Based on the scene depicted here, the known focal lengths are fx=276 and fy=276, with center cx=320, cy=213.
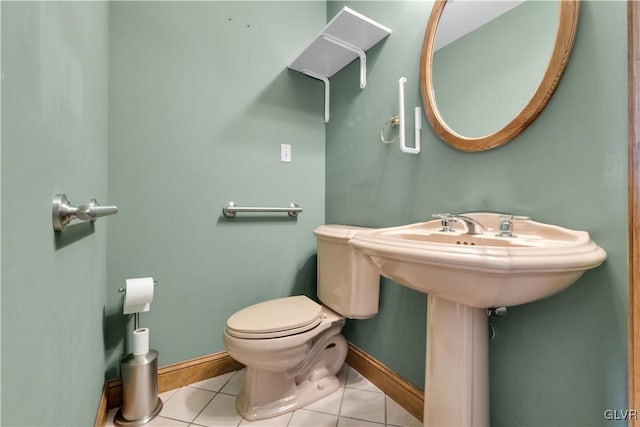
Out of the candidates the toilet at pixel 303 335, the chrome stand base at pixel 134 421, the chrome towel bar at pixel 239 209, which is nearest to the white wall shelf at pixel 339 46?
the chrome towel bar at pixel 239 209

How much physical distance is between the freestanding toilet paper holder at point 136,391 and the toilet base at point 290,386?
351mm

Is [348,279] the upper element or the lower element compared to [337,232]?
lower

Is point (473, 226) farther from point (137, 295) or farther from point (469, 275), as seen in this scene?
point (137, 295)

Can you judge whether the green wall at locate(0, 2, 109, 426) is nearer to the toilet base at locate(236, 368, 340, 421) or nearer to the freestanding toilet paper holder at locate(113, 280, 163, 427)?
the freestanding toilet paper holder at locate(113, 280, 163, 427)

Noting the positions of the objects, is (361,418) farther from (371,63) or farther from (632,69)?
(371,63)

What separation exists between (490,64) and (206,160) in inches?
48.4

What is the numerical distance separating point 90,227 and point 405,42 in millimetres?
1356

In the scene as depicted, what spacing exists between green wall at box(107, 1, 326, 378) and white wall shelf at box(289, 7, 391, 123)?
0.29 feet

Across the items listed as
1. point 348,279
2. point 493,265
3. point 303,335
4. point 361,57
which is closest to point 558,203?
point 493,265

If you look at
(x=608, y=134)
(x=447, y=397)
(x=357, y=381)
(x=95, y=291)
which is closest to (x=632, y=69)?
(x=608, y=134)

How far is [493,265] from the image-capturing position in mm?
506

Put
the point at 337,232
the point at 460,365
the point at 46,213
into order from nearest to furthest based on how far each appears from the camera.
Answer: the point at 46,213
the point at 460,365
the point at 337,232

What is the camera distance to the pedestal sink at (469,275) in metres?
0.53

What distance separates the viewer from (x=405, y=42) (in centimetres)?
119
